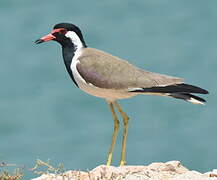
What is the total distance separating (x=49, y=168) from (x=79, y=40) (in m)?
2.47

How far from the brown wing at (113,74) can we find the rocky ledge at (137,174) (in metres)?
1.20

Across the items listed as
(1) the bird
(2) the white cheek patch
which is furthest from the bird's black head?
(1) the bird

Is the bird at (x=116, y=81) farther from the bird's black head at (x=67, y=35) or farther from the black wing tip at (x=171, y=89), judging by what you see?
the bird's black head at (x=67, y=35)

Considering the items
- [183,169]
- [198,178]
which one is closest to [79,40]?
[183,169]

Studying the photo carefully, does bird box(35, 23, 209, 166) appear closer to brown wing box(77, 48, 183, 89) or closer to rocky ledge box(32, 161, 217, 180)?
brown wing box(77, 48, 183, 89)

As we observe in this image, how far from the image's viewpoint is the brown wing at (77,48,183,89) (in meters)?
7.50

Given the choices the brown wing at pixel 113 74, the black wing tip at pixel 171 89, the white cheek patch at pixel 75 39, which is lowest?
the black wing tip at pixel 171 89

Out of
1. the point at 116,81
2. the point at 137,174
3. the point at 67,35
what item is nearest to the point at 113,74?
the point at 116,81

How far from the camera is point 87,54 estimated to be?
25.4 ft

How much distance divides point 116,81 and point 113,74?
0.11 meters

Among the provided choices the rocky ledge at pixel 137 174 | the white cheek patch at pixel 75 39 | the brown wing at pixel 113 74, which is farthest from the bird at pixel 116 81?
the rocky ledge at pixel 137 174

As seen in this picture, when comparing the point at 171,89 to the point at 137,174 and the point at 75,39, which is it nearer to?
the point at 75,39

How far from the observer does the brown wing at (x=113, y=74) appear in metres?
7.50

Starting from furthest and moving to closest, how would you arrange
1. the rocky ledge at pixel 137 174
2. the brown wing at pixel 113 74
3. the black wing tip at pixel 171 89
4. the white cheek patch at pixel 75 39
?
1. the white cheek patch at pixel 75 39
2. the brown wing at pixel 113 74
3. the black wing tip at pixel 171 89
4. the rocky ledge at pixel 137 174
